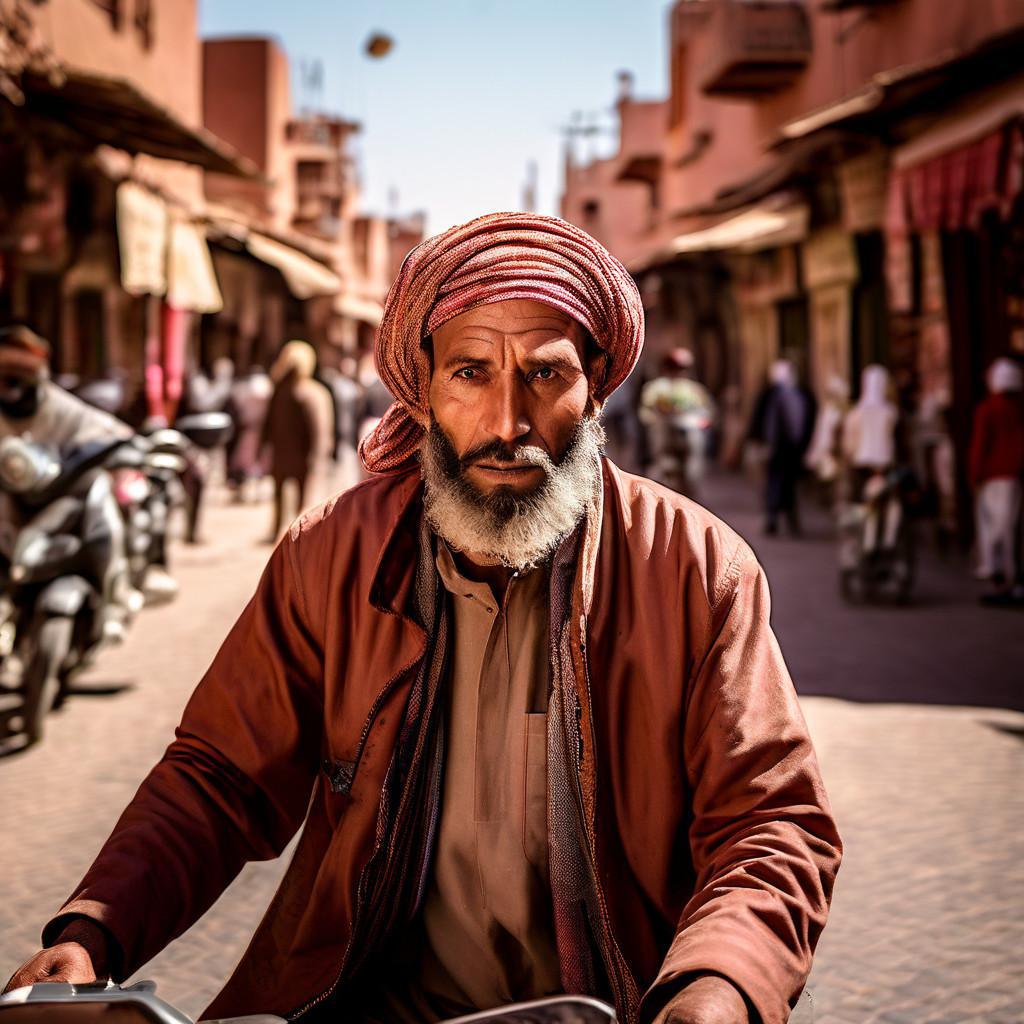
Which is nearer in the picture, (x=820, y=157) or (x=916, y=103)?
(x=916, y=103)

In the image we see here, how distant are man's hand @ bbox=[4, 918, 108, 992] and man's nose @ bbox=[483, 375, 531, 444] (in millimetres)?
872

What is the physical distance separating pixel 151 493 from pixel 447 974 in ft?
22.2

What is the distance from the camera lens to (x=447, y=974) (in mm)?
2088

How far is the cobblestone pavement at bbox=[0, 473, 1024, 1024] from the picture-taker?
3660mm

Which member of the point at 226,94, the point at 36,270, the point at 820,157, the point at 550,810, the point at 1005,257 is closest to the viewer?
the point at 550,810

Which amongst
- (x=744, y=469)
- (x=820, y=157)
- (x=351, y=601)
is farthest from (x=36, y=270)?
(x=351, y=601)

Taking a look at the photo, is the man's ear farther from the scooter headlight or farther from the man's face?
the scooter headlight

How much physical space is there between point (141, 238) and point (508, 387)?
42.6ft

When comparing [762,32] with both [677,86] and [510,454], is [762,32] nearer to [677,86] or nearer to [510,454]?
[677,86]

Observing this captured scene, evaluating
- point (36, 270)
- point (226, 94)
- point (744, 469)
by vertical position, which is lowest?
point (744, 469)

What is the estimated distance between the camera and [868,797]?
5.21 m

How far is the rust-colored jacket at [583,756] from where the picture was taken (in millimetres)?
1893

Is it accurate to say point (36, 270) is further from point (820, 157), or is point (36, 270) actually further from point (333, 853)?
point (333, 853)

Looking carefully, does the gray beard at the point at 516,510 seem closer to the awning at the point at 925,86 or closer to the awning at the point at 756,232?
the awning at the point at 925,86
